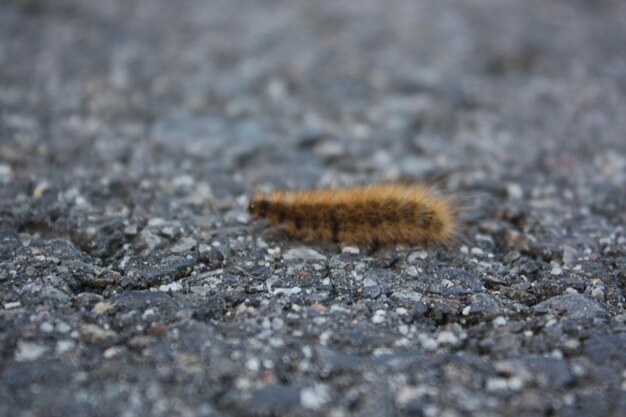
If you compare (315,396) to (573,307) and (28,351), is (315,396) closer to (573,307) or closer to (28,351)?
(28,351)

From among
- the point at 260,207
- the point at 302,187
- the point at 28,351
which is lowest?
the point at 28,351

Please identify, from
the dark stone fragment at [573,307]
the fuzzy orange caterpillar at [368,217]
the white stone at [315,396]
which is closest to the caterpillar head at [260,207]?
the fuzzy orange caterpillar at [368,217]

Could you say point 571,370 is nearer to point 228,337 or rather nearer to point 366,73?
point 228,337

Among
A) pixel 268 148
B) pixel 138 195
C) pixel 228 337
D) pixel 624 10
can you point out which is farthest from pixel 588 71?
pixel 228 337

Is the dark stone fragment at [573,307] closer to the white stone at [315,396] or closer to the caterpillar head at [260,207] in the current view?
the white stone at [315,396]

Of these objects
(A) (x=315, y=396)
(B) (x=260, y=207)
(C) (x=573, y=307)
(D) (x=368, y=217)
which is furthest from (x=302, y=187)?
(A) (x=315, y=396)

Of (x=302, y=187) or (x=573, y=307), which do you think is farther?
(x=302, y=187)

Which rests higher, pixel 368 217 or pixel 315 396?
pixel 368 217
